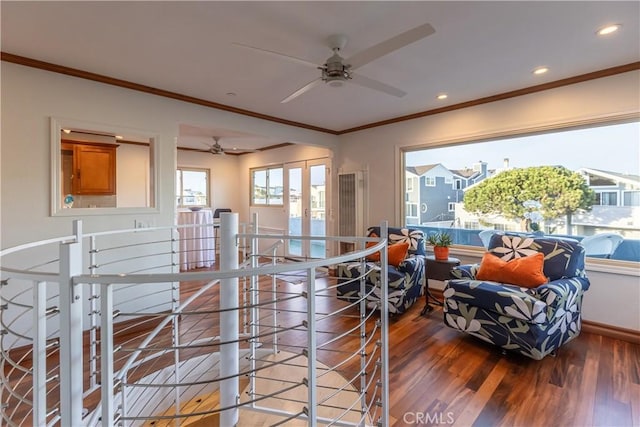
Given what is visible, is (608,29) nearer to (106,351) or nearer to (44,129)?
(106,351)

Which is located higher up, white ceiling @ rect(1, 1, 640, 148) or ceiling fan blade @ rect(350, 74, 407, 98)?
white ceiling @ rect(1, 1, 640, 148)

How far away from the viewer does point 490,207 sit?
12.6 ft

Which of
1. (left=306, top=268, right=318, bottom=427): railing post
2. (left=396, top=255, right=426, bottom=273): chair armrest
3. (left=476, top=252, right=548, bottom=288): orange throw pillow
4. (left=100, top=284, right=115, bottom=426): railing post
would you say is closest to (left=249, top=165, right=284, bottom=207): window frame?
(left=396, top=255, right=426, bottom=273): chair armrest

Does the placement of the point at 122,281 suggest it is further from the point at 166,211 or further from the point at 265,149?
the point at 265,149

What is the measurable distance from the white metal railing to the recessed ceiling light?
7.94ft

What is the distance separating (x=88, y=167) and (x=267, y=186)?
3.28m

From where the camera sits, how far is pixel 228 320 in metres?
1.60

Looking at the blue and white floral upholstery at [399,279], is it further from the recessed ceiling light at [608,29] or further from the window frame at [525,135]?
the recessed ceiling light at [608,29]

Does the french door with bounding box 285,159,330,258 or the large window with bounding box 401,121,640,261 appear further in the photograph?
the french door with bounding box 285,159,330,258

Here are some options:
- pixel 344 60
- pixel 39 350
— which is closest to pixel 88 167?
pixel 344 60

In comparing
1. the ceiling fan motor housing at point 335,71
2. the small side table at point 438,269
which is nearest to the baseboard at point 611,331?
the small side table at point 438,269

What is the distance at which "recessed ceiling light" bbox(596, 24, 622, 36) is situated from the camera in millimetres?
2168

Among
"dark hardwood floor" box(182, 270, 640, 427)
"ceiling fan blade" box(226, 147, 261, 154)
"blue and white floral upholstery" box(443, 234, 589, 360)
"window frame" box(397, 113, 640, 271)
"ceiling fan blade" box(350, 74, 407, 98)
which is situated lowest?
"dark hardwood floor" box(182, 270, 640, 427)

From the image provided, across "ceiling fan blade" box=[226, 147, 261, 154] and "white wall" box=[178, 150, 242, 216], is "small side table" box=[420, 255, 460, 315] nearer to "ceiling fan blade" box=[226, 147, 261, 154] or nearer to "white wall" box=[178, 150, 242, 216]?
"ceiling fan blade" box=[226, 147, 261, 154]
